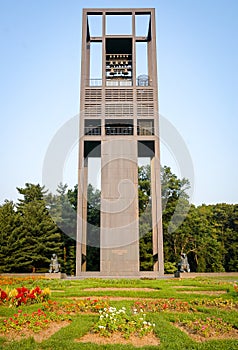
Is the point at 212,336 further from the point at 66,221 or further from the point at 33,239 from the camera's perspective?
the point at 66,221

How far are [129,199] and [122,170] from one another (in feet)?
5.51

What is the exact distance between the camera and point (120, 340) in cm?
389

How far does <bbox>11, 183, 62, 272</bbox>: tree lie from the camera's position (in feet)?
66.4

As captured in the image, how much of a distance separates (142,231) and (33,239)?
8159 millimetres

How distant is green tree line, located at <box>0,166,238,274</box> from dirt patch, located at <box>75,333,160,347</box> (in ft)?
58.9

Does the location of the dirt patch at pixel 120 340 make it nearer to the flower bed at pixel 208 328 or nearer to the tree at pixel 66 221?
the flower bed at pixel 208 328

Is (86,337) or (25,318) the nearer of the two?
(86,337)

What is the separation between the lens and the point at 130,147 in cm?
1783

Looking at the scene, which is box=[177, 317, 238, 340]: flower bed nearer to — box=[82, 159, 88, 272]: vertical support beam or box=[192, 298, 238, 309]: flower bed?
box=[192, 298, 238, 309]: flower bed

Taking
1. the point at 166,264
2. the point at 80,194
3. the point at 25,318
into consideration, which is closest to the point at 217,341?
the point at 25,318

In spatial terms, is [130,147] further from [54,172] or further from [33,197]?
[33,197]

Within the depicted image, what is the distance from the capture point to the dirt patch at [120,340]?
12.4 ft

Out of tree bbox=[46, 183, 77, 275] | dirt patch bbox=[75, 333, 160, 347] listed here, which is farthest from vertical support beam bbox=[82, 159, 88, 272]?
dirt patch bbox=[75, 333, 160, 347]

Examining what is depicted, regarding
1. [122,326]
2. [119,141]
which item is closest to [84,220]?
[119,141]
